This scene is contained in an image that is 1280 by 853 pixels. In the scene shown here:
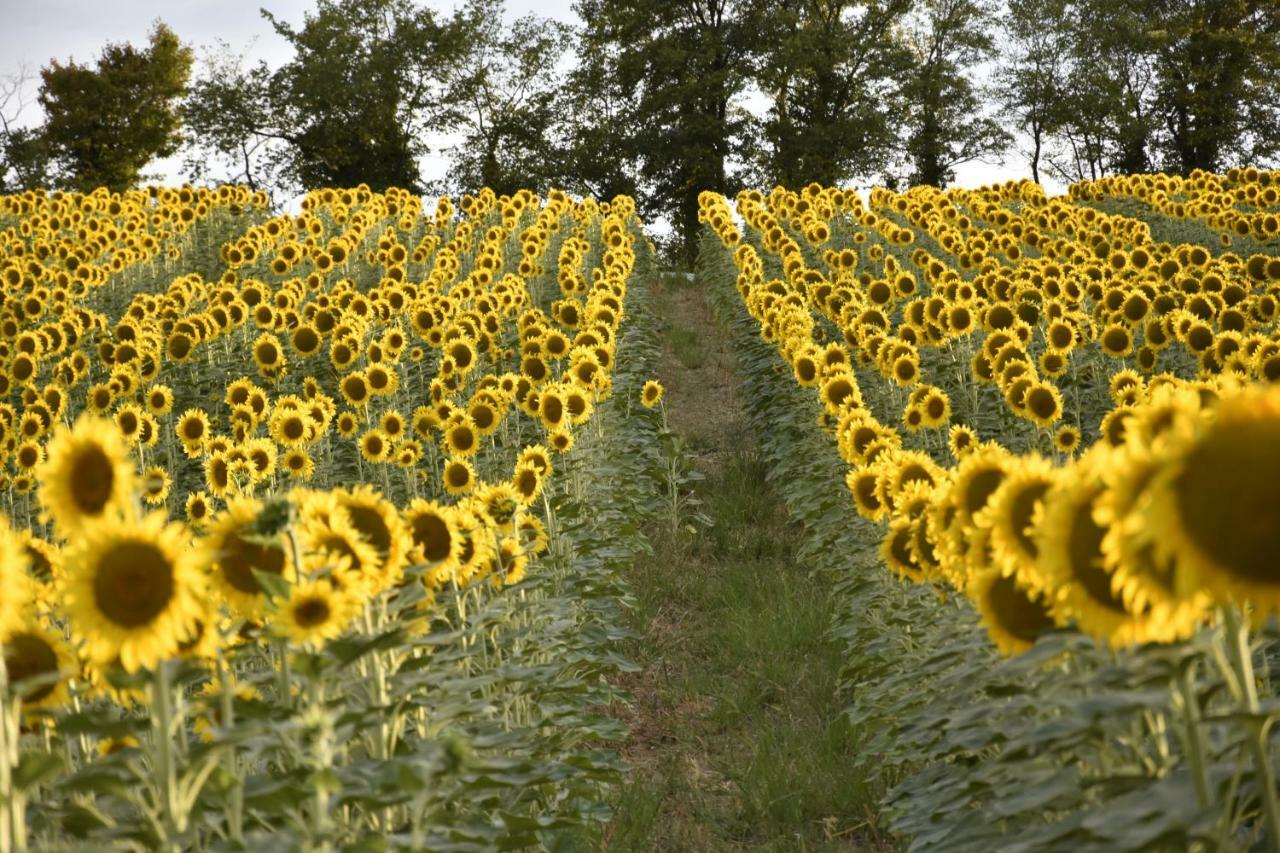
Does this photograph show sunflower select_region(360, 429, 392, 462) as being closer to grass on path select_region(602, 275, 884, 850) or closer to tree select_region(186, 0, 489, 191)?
grass on path select_region(602, 275, 884, 850)

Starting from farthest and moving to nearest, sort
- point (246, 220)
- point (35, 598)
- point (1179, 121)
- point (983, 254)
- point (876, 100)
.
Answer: point (1179, 121), point (876, 100), point (246, 220), point (983, 254), point (35, 598)

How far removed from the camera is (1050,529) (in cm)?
238

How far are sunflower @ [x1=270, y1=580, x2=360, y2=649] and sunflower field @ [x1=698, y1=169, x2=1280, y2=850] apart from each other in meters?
1.65

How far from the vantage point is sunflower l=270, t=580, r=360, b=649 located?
302cm

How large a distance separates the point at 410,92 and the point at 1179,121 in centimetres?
2925

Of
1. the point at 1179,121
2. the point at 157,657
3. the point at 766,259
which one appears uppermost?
the point at 1179,121

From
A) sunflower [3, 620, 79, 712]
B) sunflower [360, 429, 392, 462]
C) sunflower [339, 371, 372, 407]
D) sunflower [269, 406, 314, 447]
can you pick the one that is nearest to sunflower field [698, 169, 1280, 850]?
sunflower [3, 620, 79, 712]

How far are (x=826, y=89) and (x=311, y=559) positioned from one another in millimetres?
38161

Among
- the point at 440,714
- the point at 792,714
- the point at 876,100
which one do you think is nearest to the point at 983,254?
the point at 792,714

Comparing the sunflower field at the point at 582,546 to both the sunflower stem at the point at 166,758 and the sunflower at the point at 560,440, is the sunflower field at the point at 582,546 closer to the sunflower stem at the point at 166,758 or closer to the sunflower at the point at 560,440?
the sunflower stem at the point at 166,758

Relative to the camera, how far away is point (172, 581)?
8.43 ft

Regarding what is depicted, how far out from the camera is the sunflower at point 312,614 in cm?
302

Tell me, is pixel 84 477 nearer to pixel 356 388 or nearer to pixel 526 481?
pixel 526 481

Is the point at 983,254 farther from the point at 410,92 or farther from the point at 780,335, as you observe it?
the point at 410,92
